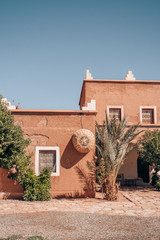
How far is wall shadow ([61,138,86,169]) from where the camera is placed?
31.3ft

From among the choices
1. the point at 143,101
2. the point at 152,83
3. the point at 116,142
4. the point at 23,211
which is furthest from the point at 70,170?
the point at 152,83

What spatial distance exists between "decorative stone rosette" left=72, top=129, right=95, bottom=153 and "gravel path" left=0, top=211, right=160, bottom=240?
2937 mm

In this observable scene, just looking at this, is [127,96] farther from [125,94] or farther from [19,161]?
[19,161]

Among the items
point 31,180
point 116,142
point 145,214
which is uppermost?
point 116,142

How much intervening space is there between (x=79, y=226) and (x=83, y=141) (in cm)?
402

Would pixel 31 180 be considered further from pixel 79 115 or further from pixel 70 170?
pixel 79 115

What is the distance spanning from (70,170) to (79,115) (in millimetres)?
2276

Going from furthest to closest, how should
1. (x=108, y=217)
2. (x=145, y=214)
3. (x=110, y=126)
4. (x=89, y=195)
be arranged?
(x=110, y=126)
(x=89, y=195)
(x=145, y=214)
(x=108, y=217)

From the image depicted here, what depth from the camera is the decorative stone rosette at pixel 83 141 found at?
9.33 metres

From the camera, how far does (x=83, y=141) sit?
9312 millimetres

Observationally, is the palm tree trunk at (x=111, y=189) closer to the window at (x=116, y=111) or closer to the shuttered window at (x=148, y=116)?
the window at (x=116, y=111)

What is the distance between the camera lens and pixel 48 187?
904cm

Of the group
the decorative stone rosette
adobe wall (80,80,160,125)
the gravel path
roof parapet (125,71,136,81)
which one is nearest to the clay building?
the decorative stone rosette

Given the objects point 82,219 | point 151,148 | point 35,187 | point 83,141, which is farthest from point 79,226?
point 151,148
